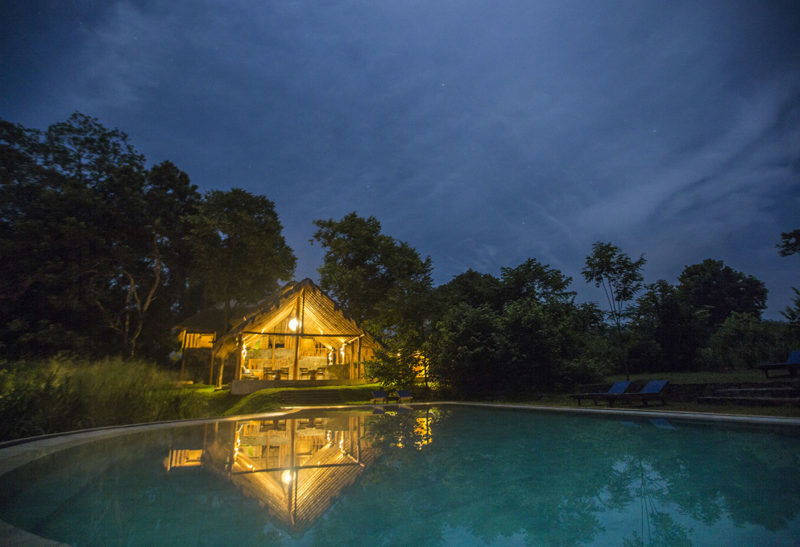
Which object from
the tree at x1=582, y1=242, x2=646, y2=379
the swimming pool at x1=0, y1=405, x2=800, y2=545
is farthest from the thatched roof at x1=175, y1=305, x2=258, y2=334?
the tree at x1=582, y1=242, x2=646, y2=379

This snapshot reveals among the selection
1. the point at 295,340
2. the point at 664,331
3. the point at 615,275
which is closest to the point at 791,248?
the point at 664,331

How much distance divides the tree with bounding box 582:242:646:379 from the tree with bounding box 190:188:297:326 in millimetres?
20599

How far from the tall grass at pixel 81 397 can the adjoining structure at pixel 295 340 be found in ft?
21.5

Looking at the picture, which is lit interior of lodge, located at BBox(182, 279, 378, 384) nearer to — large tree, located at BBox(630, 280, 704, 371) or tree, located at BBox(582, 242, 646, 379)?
tree, located at BBox(582, 242, 646, 379)

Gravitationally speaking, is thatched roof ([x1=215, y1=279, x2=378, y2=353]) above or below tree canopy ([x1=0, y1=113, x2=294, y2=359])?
below

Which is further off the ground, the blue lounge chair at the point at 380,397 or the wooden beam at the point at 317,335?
the wooden beam at the point at 317,335

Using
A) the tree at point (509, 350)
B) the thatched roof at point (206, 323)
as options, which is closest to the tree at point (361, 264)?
the thatched roof at point (206, 323)

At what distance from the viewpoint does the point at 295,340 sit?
64.7 ft

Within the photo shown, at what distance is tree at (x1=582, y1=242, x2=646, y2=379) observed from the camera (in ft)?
49.5

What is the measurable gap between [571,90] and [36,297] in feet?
296

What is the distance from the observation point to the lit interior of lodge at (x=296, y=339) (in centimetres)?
1844

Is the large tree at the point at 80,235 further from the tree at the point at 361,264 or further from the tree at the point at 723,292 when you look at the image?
the tree at the point at 723,292

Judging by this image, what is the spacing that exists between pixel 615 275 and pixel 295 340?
52.7ft

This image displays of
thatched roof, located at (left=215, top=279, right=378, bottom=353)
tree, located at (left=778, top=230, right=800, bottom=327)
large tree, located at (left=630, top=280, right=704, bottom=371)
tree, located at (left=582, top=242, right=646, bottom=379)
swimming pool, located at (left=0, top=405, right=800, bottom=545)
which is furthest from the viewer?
thatched roof, located at (left=215, top=279, right=378, bottom=353)
